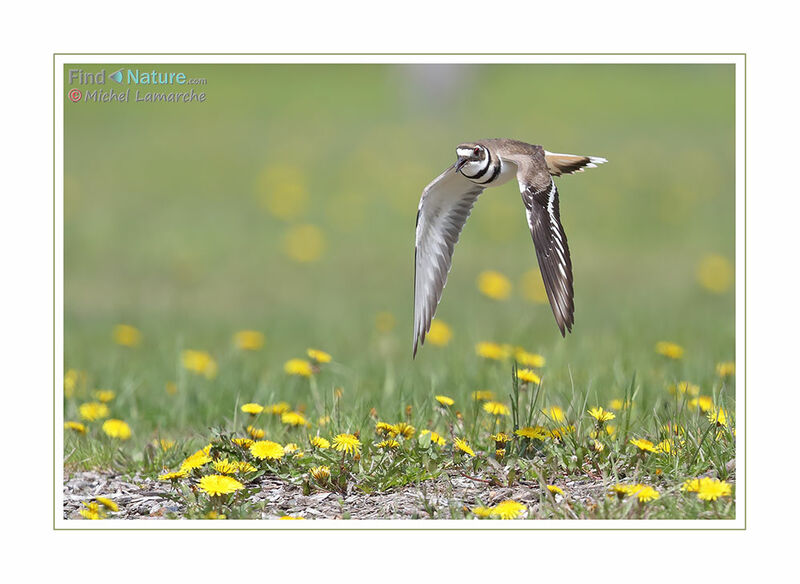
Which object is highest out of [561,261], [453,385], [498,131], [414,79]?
[414,79]

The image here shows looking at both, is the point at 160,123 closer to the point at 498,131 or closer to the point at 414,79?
the point at 414,79

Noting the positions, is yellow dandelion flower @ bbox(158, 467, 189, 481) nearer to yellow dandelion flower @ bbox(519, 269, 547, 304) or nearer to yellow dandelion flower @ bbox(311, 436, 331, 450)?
yellow dandelion flower @ bbox(311, 436, 331, 450)

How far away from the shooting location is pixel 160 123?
12945 mm

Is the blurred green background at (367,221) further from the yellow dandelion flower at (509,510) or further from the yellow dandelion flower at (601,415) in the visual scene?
the yellow dandelion flower at (509,510)

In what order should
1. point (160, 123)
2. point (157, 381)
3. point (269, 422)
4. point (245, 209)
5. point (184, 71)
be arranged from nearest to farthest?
point (269, 422) → point (184, 71) → point (157, 381) → point (245, 209) → point (160, 123)

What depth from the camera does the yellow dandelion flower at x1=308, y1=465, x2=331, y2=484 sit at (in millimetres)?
4559

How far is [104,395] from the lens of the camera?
5820 mm

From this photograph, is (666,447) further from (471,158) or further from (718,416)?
(471,158)

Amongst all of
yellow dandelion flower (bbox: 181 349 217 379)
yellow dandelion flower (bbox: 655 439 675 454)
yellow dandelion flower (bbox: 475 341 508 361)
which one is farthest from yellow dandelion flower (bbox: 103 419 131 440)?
yellow dandelion flower (bbox: 655 439 675 454)

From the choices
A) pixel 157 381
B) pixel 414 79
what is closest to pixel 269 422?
pixel 157 381

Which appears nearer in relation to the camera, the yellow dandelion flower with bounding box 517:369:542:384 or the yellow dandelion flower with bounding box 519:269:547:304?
the yellow dandelion flower with bounding box 517:369:542:384

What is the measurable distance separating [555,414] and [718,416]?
787 mm

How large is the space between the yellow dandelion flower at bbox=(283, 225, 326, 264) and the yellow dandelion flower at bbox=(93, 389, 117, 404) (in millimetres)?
4788

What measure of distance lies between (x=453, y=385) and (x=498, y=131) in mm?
5898
